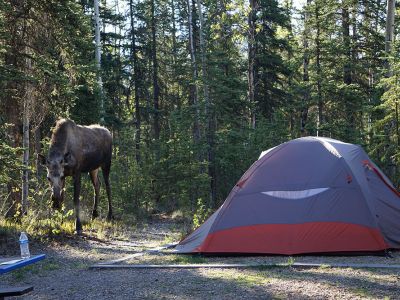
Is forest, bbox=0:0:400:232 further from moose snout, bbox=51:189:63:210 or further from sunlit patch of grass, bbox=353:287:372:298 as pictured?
sunlit patch of grass, bbox=353:287:372:298

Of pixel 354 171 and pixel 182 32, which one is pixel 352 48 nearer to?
pixel 354 171

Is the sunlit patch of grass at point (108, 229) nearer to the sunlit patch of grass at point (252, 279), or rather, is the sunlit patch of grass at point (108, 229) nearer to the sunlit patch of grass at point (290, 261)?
the sunlit patch of grass at point (290, 261)

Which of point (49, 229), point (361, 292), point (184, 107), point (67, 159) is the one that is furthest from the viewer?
point (184, 107)

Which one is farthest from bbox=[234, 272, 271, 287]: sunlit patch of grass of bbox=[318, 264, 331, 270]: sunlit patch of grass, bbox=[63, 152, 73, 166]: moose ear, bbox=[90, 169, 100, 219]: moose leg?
bbox=[90, 169, 100, 219]: moose leg

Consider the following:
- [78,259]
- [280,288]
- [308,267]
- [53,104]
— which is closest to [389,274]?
[308,267]

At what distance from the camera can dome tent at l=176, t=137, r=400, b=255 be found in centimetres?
817

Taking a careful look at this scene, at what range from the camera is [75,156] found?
11797mm

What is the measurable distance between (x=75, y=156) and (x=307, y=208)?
6265 mm

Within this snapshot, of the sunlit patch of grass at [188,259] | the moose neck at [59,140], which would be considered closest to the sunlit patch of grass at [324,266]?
the sunlit patch of grass at [188,259]

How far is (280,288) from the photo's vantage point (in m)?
5.95

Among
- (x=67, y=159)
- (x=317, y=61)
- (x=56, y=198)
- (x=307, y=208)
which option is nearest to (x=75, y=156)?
(x=67, y=159)

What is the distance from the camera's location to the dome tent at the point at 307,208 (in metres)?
8.17

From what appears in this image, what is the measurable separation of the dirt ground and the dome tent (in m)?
0.28

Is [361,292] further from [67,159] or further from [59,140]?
[59,140]
